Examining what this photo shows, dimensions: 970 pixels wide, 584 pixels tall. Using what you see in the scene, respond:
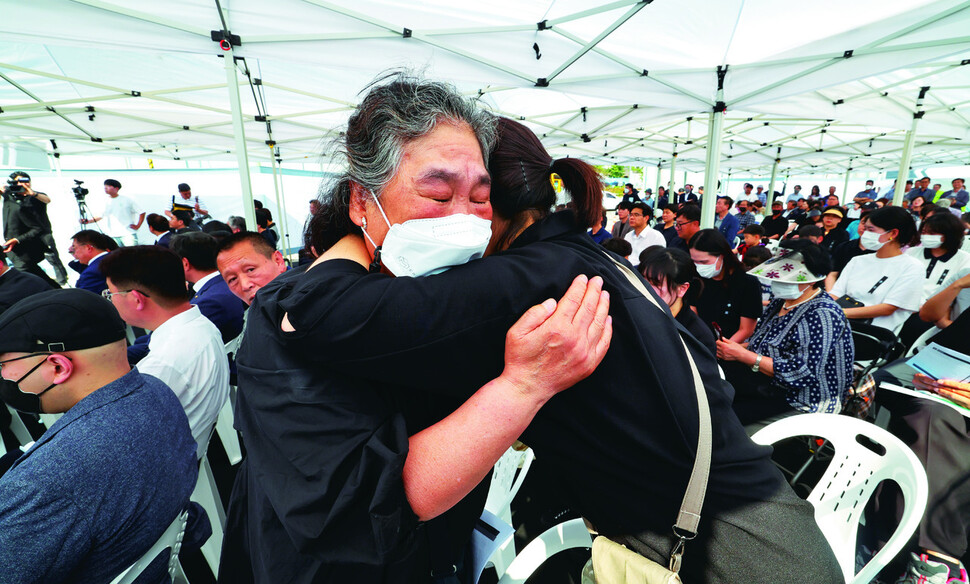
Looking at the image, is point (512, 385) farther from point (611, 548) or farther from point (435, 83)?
point (435, 83)

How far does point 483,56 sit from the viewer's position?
203 inches

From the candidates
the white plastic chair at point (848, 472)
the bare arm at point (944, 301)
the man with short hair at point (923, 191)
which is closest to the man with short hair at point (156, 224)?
the white plastic chair at point (848, 472)

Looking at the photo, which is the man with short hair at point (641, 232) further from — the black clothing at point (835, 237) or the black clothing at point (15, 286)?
the black clothing at point (15, 286)

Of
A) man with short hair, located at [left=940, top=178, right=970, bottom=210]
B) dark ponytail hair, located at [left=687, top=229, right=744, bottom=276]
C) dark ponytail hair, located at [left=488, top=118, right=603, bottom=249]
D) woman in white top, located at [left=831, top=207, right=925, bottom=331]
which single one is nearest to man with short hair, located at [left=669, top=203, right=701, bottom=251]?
woman in white top, located at [left=831, top=207, right=925, bottom=331]

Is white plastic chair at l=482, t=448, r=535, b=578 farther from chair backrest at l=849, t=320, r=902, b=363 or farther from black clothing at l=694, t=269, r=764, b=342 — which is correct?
chair backrest at l=849, t=320, r=902, b=363

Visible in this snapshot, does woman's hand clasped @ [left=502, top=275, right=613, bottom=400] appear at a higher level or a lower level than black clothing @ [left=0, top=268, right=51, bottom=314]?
higher

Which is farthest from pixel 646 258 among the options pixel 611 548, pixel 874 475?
pixel 611 548

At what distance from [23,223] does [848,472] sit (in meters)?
10.7

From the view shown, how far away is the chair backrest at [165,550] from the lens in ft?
4.52

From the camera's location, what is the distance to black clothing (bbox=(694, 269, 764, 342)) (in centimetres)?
363

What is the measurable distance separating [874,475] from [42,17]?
21.9ft

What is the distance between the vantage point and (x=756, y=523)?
105 centimetres

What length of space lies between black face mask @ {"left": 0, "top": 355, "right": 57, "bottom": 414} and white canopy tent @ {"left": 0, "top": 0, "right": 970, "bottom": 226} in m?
3.08

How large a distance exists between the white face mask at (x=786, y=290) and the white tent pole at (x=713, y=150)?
4319mm
